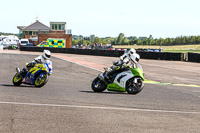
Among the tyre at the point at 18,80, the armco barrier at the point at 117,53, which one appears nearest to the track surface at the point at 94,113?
the tyre at the point at 18,80

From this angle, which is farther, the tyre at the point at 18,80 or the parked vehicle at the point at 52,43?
the parked vehicle at the point at 52,43

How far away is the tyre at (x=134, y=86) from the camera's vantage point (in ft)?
36.2

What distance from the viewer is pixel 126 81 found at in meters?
11.1

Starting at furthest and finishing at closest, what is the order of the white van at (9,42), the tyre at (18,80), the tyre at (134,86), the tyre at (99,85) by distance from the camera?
1. the white van at (9,42)
2. the tyre at (18,80)
3. the tyre at (99,85)
4. the tyre at (134,86)

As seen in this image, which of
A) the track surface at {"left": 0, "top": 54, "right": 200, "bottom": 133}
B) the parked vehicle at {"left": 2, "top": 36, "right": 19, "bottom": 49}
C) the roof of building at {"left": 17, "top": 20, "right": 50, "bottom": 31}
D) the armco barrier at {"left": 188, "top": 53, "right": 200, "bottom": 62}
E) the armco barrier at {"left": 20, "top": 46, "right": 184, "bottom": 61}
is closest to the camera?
the track surface at {"left": 0, "top": 54, "right": 200, "bottom": 133}

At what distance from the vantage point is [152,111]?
8.45m

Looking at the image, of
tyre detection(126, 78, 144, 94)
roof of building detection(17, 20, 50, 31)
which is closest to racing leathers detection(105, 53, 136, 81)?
tyre detection(126, 78, 144, 94)

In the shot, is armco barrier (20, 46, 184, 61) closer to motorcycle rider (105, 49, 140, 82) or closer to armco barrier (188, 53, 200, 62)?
armco barrier (188, 53, 200, 62)

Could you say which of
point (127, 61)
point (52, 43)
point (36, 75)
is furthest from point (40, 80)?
point (52, 43)

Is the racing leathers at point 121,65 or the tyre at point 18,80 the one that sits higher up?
the racing leathers at point 121,65

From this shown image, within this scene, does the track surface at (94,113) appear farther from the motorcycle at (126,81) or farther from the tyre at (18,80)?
the tyre at (18,80)

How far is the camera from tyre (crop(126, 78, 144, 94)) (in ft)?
36.2

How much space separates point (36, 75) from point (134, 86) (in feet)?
12.0

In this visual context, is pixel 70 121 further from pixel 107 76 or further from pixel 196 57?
pixel 196 57
